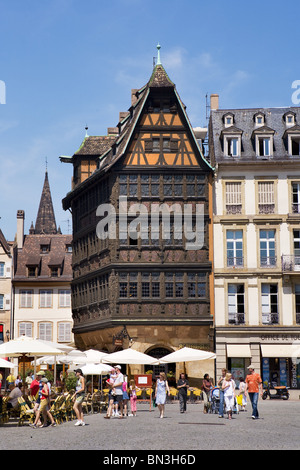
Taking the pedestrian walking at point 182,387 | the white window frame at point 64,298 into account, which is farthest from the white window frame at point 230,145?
the white window frame at point 64,298

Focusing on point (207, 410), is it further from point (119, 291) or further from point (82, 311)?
point (82, 311)

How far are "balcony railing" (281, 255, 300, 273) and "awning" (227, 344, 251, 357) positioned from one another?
4759 mm

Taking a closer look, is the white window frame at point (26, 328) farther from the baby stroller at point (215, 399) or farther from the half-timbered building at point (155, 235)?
the baby stroller at point (215, 399)

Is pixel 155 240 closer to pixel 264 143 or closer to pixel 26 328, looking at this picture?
pixel 264 143

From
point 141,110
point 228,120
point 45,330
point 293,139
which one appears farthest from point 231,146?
point 45,330

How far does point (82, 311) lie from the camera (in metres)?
49.4

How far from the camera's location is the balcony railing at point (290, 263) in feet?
147

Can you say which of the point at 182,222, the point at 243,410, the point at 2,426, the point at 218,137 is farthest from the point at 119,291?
the point at 2,426

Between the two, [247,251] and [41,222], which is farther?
[41,222]

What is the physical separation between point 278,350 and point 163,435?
88.7ft

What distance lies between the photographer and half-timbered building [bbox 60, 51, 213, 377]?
43750 millimetres

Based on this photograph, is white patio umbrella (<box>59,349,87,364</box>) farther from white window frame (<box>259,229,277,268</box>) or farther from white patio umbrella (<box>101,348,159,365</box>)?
white window frame (<box>259,229,277,268</box>)
